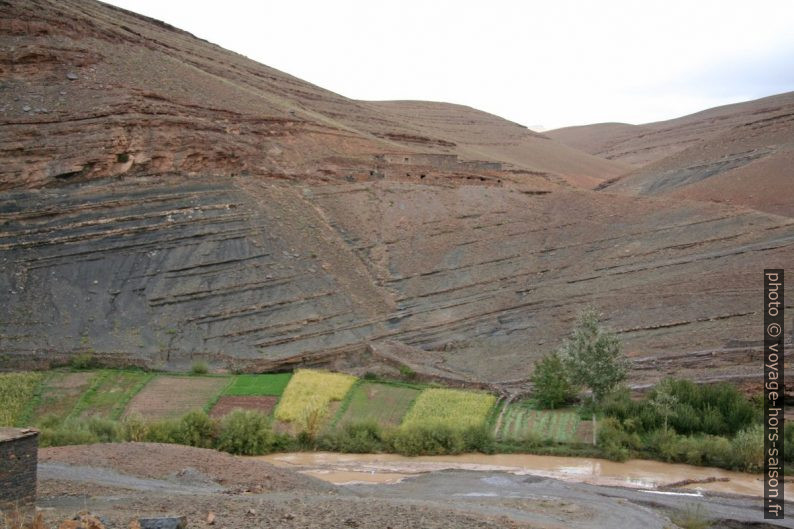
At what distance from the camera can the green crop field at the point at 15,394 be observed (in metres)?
26.0

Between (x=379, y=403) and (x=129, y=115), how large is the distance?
52.6 ft

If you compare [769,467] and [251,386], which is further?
[251,386]

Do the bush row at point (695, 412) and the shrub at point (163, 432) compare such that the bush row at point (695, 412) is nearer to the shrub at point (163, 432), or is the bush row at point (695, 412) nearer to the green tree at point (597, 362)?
the green tree at point (597, 362)

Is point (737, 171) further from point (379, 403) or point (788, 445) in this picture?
point (379, 403)

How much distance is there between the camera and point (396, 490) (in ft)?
63.1

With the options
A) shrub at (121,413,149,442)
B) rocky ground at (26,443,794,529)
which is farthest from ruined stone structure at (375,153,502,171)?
rocky ground at (26,443,794,529)

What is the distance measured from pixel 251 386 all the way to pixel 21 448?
16296mm

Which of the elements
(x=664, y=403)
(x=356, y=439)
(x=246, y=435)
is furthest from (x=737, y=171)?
(x=246, y=435)

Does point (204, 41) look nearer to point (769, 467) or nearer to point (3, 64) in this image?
point (3, 64)

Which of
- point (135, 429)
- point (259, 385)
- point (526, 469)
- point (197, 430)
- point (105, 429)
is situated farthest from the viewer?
point (259, 385)

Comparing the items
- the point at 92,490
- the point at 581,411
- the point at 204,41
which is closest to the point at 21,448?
the point at 92,490

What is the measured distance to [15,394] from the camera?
2716 cm

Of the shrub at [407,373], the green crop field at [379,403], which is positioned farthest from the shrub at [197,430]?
the shrub at [407,373]

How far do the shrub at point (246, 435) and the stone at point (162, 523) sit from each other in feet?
45.5
